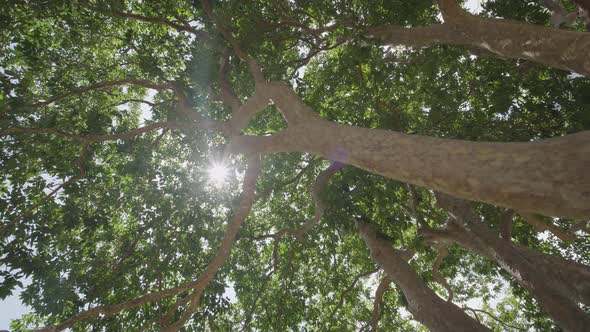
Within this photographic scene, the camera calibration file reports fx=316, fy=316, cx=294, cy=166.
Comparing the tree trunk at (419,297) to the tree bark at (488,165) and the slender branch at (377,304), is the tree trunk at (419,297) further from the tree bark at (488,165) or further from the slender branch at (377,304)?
the tree bark at (488,165)

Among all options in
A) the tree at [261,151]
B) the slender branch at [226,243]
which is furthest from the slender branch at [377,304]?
the slender branch at [226,243]

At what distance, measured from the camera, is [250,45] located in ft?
26.1

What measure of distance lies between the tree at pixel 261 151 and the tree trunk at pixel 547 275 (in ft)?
0.10

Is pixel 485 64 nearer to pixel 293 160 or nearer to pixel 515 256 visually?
pixel 515 256

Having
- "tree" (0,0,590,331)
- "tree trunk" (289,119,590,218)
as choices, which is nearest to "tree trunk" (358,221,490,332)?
"tree" (0,0,590,331)

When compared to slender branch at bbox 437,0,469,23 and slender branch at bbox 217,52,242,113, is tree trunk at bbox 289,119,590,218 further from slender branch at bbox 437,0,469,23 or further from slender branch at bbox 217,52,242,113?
slender branch at bbox 217,52,242,113

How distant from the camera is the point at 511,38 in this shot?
521cm

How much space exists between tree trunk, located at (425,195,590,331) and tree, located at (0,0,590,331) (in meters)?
0.03

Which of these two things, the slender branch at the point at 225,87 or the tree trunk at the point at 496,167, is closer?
the tree trunk at the point at 496,167

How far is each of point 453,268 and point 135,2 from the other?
495 inches

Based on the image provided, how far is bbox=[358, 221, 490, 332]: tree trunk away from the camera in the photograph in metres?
4.89

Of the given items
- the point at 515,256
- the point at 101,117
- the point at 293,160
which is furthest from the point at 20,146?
the point at 515,256

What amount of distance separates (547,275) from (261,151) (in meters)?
5.68

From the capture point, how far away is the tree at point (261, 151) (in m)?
5.10
